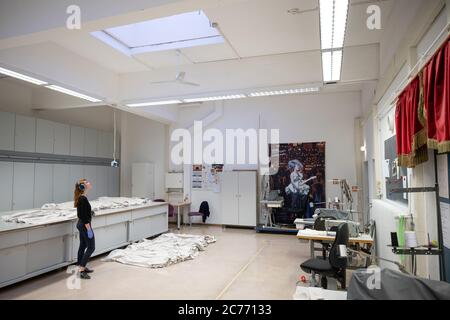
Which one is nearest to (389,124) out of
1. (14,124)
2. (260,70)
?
(260,70)

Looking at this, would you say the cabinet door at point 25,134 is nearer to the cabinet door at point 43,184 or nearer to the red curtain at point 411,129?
the cabinet door at point 43,184

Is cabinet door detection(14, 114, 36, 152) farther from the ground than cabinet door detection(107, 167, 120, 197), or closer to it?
farther from the ground

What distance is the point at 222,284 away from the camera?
3.76 meters

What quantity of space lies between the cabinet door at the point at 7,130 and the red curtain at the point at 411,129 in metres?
6.86

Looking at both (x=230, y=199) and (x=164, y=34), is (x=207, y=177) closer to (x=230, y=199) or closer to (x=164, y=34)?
(x=230, y=199)

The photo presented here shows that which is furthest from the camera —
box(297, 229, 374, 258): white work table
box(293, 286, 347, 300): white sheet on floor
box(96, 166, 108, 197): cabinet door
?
box(96, 166, 108, 197): cabinet door

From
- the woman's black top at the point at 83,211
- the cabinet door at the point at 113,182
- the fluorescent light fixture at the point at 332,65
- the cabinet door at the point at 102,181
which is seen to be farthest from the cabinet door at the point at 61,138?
the fluorescent light fixture at the point at 332,65

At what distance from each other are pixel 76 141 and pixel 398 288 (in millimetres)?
7733

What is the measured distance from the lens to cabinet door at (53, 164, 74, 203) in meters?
6.73

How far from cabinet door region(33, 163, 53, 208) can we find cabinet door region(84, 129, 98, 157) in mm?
1190

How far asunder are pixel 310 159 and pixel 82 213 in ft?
18.1

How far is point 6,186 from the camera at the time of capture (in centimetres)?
564

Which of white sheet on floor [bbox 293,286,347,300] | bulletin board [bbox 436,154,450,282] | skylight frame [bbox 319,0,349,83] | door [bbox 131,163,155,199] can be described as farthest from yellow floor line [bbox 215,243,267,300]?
door [bbox 131,163,155,199]

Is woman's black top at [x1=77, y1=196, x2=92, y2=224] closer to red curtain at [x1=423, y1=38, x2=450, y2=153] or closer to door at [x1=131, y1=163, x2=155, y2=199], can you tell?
red curtain at [x1=423, y1=38, x2=450, y2=153]
